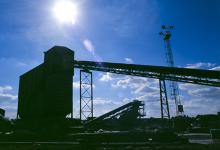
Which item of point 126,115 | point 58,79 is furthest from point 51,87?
point 126,115

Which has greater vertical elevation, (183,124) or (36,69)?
(36,69)

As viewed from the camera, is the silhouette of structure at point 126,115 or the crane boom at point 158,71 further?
the silhouette of structure at point 126,115

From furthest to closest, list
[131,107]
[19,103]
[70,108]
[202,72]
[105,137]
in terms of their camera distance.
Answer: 1. [131,107]
2. [19,103]
3. [70,108]
4. [202,72]
5. [105,137]

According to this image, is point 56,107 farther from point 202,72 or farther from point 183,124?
point 183,124

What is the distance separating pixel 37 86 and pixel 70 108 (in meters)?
5.99

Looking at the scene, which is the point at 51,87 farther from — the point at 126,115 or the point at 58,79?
the point at 126,115

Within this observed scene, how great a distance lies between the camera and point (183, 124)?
38562 millimetres

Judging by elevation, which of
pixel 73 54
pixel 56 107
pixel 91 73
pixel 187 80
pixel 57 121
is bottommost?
pixel 57 121

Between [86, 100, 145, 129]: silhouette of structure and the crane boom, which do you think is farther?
[86, 100, 145, 129]: silhouette of structure

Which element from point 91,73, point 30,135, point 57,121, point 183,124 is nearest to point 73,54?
point 91,73

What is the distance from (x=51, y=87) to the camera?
102 feet

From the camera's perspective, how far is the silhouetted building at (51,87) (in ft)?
100

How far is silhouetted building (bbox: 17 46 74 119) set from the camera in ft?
100

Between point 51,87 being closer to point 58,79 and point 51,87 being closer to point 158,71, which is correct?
point 58,79
